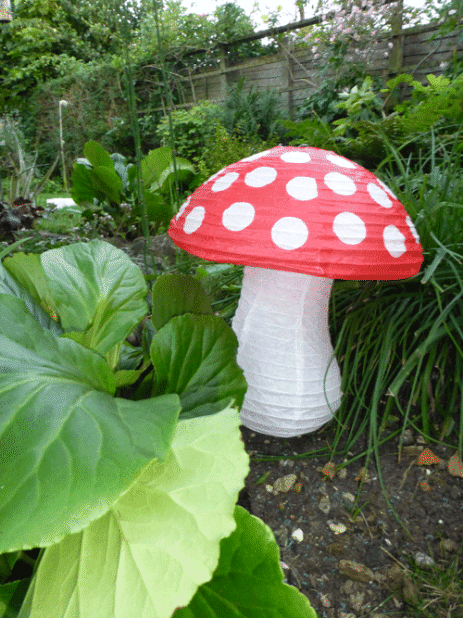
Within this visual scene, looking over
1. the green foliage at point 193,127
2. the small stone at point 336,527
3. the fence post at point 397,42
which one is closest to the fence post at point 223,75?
the green foliage at point 193,127

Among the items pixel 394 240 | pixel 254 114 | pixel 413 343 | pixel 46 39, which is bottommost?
pixel 413 343

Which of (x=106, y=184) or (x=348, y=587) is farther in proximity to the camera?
(x=106, y=184)

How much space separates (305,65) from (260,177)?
623 centimetres

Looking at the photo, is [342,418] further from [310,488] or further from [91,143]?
[91,143]

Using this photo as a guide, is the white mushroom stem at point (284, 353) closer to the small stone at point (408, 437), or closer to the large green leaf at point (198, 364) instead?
the small stone at point (408, 437)

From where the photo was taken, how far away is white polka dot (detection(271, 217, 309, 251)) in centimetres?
77

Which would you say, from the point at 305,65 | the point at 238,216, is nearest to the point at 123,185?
the point at 238,216

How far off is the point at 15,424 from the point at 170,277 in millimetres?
375

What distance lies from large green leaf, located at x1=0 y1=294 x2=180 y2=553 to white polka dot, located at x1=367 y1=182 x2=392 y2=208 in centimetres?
60

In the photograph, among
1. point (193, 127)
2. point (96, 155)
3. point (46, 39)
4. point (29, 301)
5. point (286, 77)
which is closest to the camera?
point (29, 301)

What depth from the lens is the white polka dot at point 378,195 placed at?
0.85m

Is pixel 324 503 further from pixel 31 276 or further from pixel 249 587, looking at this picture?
pixel 31 276

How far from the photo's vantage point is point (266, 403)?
1.04 metres

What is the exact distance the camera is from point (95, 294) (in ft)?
2.14
